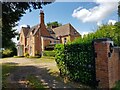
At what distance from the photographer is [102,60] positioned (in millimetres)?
9742

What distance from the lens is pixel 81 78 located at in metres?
10.7

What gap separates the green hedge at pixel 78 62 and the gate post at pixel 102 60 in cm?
26

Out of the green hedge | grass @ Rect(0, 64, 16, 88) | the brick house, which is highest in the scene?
the brick house

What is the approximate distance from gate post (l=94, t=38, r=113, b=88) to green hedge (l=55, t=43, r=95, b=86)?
26 centimetres

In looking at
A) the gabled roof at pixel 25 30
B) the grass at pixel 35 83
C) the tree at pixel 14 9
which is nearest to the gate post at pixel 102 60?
the grass at pixel 35 83

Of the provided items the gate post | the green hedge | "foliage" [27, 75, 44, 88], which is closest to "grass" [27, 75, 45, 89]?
"foliage" [27, 75, 44, 88]

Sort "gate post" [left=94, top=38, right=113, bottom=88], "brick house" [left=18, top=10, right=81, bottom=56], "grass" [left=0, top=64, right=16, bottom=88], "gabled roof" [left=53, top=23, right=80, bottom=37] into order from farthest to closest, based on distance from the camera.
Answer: "gabled roof" [left=53, top=23, right=80, bottom=37]
"brick house" [left=18, top=10, right=81, bottom=56]
"grass" [left=0, top=64, right=16, bottom=88]
"gate post" [left=94, top=38, right=113, bottom=88]

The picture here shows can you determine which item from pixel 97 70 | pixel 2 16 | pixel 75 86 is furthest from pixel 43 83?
pixel 2 16

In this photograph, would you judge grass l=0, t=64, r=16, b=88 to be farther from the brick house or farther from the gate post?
the brick house

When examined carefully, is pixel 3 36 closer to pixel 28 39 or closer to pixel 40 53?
pixel 40 53

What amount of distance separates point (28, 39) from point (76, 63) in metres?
37.3

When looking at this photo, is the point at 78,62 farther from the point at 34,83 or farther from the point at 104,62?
the point at 34,83

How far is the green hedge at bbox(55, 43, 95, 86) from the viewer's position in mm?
10180

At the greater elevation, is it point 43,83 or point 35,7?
point 35,7
